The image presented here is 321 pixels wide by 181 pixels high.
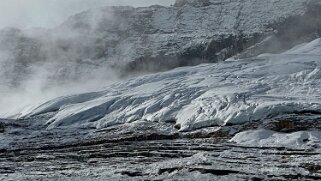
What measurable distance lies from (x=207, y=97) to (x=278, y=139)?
98.1ft

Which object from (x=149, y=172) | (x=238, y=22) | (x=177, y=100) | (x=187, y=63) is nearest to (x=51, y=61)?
(x=187, y=63)

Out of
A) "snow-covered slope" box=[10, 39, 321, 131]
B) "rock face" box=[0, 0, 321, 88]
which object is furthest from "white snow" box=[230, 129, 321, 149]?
"rock face" box=[0, 0, 321, 88]

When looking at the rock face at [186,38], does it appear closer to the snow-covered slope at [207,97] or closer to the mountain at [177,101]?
the mountain at [177,101]

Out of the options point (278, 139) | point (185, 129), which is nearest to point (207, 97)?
point (185, 129)

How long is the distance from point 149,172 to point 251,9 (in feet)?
Answer: 519

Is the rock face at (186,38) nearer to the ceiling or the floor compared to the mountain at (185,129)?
nearer to the ceiling

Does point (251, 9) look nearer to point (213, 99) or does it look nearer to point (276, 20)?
point (276, 20)

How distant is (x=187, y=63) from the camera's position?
534 feet

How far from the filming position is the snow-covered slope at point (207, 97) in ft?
239

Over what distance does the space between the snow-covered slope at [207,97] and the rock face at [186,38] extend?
142 feet

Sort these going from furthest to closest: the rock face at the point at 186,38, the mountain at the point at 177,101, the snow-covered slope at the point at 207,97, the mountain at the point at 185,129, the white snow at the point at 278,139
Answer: the rock face at the point at 186,38 < the snow-covered slope at the point at 207,97 < the white snow at the point at 278,139 < the mountain at the point at 177,101 < the mountain at the point at 185,129

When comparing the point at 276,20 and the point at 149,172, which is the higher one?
the point at 276,20

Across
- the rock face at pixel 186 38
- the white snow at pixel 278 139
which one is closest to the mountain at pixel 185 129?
the white snow at pixel 278 139

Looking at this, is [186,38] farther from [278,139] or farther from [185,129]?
[278,139]
